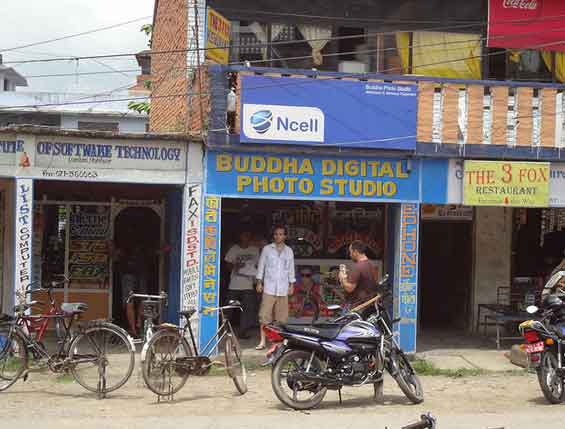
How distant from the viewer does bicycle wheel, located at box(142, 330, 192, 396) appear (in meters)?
8.87

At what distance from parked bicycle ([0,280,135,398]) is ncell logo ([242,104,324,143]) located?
152 inches

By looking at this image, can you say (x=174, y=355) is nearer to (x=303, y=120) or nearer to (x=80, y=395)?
(x=80, y=395)

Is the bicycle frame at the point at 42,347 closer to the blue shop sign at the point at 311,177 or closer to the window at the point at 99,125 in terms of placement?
the blue shop sign at the point at 311,177

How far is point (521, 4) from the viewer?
13.4m

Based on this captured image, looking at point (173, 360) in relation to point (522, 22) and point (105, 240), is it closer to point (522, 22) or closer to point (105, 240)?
point (105, 240)

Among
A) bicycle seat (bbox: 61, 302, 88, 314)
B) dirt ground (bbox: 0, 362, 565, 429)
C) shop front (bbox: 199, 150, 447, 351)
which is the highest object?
shop front (bbox: 199, 150, 447, 351)

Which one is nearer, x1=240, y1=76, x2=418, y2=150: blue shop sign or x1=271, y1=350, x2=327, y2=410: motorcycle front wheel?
x1=271, y1=350, x2=327, y2=410: motorcycle front wheel

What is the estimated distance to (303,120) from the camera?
471 inches

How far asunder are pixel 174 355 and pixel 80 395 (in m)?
1.20

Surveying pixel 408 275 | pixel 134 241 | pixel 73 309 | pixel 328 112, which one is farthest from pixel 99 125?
pixel 73 309

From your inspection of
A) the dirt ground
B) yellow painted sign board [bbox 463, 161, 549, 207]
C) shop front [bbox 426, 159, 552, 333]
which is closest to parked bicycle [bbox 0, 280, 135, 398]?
the dirt ground

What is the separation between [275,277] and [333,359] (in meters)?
3.53

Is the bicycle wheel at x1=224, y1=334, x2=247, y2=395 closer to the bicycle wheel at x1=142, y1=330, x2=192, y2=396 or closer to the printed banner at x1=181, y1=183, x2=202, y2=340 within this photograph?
the bicycle wheel at x1=142, y1=330, x2=192, y2=396

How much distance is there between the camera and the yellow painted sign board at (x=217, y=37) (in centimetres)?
1274
